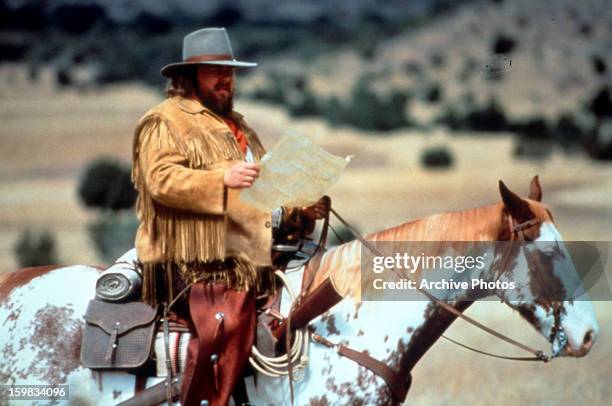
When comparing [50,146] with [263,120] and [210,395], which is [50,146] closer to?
[263,120]

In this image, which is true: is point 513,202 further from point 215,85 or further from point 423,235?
point 215,85

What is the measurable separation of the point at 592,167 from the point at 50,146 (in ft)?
20.9

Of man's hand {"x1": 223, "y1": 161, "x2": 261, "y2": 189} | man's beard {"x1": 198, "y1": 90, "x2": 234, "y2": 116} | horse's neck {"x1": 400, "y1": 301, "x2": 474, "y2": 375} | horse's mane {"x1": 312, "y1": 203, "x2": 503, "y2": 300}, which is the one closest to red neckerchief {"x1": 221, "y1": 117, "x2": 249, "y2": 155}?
man's beard {"x1": 198, "y1": 90, "x2": 234, "y2": 116}

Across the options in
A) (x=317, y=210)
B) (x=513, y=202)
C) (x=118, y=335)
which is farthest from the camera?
(x=317, y=210)

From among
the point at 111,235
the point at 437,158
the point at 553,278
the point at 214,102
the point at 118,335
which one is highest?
the point at 214,102

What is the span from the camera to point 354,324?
3.41 metres

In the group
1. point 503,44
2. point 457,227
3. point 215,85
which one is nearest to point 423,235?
point 457,227

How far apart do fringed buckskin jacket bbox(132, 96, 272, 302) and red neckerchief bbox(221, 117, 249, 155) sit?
130mm

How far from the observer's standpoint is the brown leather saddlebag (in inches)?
136

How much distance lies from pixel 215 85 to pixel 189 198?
1.62 ft

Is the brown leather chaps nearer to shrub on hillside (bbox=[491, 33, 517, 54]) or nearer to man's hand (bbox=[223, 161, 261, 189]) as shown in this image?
man's hand (bbox=[223, 161, 261, 189])

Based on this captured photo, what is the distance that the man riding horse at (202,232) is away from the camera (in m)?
3.34

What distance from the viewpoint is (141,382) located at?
3.49m

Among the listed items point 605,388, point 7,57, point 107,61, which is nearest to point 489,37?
point 107,61
